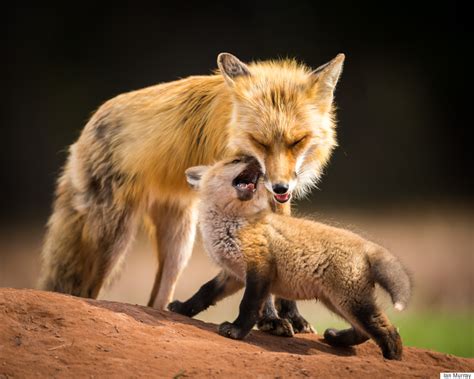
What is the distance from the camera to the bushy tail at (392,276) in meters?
3.54

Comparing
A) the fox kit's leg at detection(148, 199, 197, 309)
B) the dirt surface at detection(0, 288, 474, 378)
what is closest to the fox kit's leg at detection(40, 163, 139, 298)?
the fox kit's leg at detection(148, 199, 197, 309)

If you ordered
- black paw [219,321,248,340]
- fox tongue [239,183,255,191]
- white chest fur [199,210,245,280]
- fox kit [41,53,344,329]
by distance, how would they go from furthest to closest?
fox kit [41,53,344,329] → fox tongue [239,183,255,191] → white chest fur [199,210,245,280] → black paw [219,321,248,340]

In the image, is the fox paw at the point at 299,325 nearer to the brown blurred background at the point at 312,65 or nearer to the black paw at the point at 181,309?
the black paw at the point at 181,309

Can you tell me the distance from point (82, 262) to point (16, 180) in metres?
3.04

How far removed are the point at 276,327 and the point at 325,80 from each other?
1.55m

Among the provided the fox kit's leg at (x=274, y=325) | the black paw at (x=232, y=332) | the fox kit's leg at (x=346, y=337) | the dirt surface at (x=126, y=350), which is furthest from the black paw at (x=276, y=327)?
the black paw at (x=232, y=332)

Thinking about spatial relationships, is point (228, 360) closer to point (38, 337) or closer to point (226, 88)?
point (38, 337)

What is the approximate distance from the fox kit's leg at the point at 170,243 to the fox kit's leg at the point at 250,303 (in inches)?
76.7

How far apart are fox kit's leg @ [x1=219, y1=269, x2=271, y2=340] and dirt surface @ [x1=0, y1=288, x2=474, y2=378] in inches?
3.0

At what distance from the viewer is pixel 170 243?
5594 mm

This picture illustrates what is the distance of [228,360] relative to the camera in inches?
125

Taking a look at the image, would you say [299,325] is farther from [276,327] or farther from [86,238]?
[86,238]

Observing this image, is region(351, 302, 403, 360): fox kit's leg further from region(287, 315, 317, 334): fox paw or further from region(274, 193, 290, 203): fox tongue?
region(287, 315, 317, 334): fox paw

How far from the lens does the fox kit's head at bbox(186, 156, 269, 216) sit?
12.8 feet
